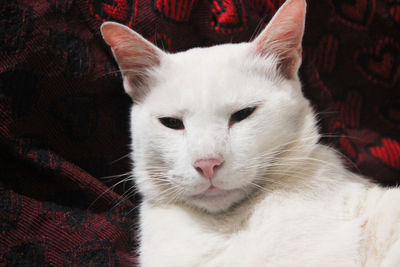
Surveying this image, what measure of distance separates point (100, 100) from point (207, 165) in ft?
2.13

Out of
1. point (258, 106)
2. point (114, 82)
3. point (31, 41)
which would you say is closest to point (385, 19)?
point (258, 106)

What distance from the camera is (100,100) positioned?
4.47ft

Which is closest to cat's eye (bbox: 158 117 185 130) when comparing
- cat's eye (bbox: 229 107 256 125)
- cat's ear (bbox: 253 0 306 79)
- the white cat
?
the white cat

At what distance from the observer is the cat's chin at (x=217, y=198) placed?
0.97 meters

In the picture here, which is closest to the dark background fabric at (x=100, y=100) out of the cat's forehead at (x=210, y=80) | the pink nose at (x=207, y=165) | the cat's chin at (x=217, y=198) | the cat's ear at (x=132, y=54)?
the cat's ear at (x=132, y=54)

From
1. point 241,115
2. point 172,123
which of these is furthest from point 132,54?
point 241,115

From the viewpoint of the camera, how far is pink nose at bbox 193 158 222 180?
894 millimetres

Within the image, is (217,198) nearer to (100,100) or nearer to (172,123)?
(172,123)

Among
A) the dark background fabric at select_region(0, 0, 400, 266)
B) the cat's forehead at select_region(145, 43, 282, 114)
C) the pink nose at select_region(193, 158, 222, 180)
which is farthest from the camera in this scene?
the dark background fabric at select_region(0, 0, 400, 266)

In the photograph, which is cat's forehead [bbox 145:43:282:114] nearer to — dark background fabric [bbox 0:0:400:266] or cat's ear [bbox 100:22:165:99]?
cat's ear [bbox 100:22:165:99]

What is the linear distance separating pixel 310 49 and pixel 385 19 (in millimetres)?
291

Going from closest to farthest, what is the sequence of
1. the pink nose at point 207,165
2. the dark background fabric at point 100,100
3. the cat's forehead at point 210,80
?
1. the pink nose at point 207,165
2. the cat's forehead at point 210,80
3. the dark background fabric at point 100,100

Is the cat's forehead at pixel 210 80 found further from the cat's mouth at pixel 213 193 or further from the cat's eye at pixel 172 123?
the cat's mouth at pixel 213 193

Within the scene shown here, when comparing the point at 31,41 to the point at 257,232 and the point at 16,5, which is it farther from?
the point at 257,232
